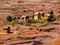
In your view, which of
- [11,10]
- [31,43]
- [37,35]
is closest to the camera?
[31,43]

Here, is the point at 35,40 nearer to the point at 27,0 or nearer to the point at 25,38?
the point at 25,38

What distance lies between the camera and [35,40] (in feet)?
36.9

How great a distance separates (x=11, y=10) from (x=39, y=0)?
796cm

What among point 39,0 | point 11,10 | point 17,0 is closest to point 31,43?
point 11,10

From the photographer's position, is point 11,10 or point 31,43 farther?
point 11,10

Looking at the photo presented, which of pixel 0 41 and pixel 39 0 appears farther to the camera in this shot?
pixel 39 0

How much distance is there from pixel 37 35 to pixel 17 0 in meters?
28.8

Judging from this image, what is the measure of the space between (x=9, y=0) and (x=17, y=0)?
1553mm

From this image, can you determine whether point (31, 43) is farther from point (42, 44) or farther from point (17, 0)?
point (17, 0)

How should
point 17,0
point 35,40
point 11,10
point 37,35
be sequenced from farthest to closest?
point 17,0, point 11,10, point 37,35, point 35,40

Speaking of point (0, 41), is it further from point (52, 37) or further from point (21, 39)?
point (52, 37)

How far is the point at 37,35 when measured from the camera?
12.3 meters

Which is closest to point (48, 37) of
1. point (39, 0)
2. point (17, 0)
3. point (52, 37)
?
point (52, 37)

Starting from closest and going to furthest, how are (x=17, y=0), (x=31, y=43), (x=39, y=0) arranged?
(x=31, y=43), (x=39, y=0), (x=17, y=0)
